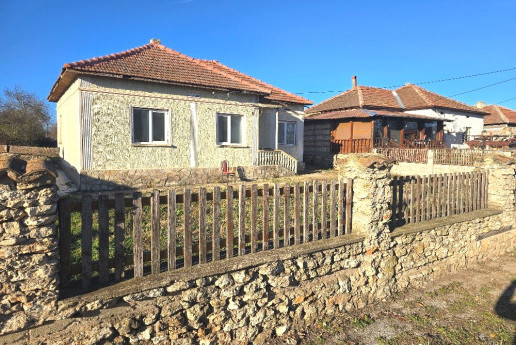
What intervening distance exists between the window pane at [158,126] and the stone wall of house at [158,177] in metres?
1.24

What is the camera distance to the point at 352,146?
21625 mm

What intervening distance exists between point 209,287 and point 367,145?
1941 centimetres

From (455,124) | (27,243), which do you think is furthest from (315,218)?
(455,124)

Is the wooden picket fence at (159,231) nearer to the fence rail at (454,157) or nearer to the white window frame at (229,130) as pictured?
the white window frame at (229,130)

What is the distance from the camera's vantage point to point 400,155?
712 inches

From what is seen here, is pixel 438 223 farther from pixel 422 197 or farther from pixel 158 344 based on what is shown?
pixel 158 344

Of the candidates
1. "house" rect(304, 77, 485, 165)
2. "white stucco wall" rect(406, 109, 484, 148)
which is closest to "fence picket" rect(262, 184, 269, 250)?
"house" rect(304, 77, 485, 165)

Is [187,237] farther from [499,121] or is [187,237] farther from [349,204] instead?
[499,121]

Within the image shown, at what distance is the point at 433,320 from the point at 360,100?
881 inches

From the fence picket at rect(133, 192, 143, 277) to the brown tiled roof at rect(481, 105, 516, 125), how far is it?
Answer: 146 ft

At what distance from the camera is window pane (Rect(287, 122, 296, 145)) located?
18.2m

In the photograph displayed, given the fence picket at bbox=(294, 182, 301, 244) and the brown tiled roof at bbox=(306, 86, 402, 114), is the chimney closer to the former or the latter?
the brown tiled roof at bbox=(306, 86, 402, 114)

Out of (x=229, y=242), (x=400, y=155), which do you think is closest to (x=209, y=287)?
(x=229, y=242)

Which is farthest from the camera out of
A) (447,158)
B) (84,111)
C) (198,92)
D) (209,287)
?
(447,158)
